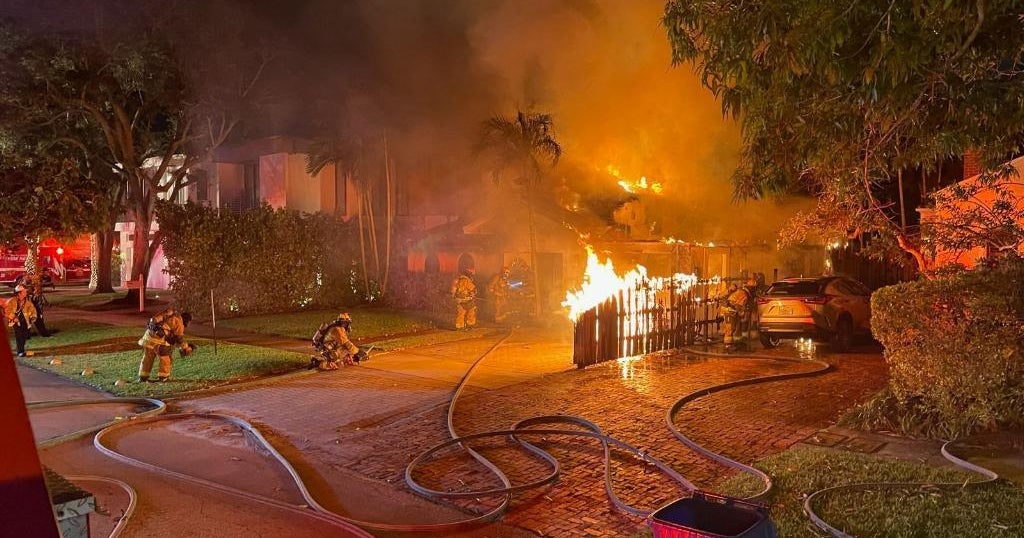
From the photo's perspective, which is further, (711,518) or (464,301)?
(464,301)

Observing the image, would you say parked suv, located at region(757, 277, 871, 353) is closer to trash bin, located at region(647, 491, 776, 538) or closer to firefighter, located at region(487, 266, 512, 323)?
firefighter, located at region(487, 266, 512, 323)

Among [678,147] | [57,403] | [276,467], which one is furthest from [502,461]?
[678,147]

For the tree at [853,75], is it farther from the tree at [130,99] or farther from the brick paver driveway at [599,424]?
the tree at [130,99]

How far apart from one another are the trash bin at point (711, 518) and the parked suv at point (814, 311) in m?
10.3

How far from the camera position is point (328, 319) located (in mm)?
17812

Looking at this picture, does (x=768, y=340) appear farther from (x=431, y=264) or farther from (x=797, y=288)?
(x=431, y=264)

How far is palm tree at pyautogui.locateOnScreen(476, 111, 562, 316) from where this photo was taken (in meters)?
17.7

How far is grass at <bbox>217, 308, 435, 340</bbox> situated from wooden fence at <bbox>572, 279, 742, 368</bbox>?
5.85 m

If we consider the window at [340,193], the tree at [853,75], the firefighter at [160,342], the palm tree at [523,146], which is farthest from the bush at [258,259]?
the tree at [853,75]

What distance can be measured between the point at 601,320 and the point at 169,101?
18220 millimetres

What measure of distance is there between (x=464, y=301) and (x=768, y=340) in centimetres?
666


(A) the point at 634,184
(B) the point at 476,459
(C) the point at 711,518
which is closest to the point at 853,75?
(C) the point at 711,518

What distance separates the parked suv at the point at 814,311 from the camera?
40.5ft

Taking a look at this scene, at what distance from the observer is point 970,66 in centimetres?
593
